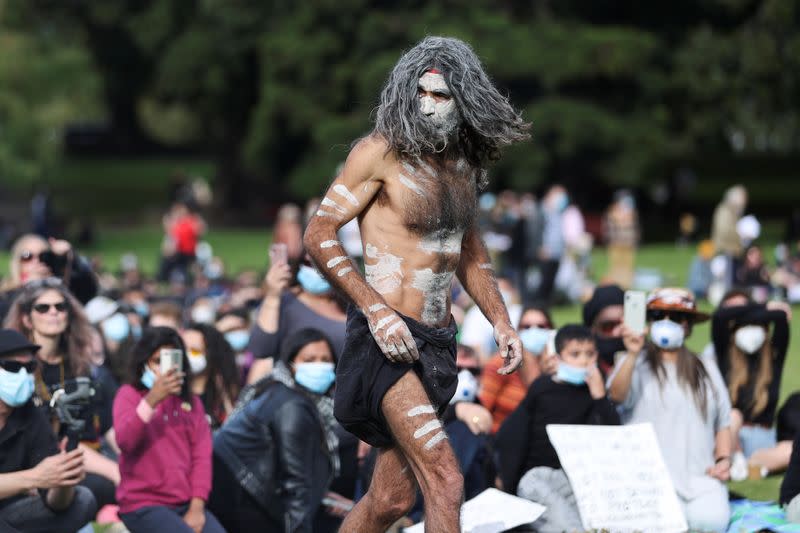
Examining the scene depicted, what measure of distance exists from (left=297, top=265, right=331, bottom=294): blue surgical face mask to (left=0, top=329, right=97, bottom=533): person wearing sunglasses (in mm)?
2168

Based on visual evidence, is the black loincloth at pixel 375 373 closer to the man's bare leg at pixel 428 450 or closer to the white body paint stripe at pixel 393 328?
the man's bare leg at pixel 428 450

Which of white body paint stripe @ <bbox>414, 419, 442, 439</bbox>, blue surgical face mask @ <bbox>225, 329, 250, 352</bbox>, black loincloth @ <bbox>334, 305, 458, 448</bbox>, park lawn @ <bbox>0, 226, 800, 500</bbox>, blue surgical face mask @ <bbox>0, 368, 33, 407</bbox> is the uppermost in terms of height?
park lawn @ <bbox>0, 226, 800, 500</bbox>

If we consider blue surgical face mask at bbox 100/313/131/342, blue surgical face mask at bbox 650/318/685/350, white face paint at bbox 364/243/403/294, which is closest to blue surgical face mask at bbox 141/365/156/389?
white face paint at bbox 364/243/403/294

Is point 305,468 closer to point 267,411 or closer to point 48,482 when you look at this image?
point 267,411

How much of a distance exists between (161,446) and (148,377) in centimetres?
37

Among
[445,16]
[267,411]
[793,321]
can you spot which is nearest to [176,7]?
[445,16]

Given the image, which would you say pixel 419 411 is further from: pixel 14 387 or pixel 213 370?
pixel 213 370

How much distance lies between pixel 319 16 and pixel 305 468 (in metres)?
30.1

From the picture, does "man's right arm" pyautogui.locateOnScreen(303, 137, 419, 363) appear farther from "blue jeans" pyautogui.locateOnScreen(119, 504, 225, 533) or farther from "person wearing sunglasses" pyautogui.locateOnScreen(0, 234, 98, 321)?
"person wearing sunglasses" pyautogui.locateOnScreen(0, 234, 98, 321)

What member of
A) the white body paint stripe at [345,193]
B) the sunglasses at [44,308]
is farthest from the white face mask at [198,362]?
the white body paint stripe at [345,193]

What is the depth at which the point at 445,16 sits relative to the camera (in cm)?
3594

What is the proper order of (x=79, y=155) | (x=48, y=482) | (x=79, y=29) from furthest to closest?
(x=79, y=155), (x=79, y=29), (x=48, y=482)

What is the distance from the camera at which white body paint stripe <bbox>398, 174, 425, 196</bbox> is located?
5.86 m

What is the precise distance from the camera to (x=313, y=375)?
791cm
